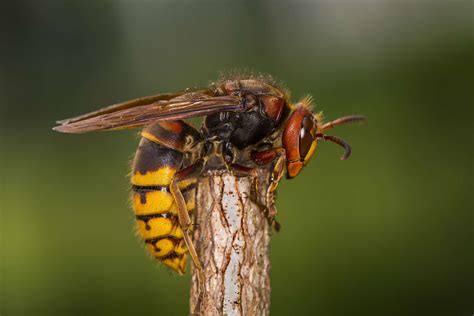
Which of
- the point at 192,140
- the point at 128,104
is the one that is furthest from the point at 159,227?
the point at 128,104

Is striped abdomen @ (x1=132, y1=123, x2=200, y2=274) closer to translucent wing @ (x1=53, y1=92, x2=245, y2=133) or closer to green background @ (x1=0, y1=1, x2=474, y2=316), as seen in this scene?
translucent wing @ (x1=53, y1=92, x2=245, y2=133)

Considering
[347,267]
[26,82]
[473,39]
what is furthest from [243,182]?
[26,82]

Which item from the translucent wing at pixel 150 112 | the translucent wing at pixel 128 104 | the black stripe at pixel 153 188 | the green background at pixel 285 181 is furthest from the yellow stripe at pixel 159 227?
the green background at pixel 285 181

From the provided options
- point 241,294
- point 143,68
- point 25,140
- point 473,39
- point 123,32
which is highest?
point 123,32

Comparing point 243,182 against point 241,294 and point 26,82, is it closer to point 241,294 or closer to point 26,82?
point 241,294

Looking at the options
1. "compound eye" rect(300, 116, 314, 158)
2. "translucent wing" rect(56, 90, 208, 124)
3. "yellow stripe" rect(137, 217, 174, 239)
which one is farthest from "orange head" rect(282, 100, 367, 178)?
"yellow stripe" rect(137, 217, 174, 239)

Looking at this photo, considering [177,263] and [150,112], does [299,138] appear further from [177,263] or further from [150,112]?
[177,263]

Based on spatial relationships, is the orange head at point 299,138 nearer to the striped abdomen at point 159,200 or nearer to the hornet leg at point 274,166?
the hornet leg at point 274,166
